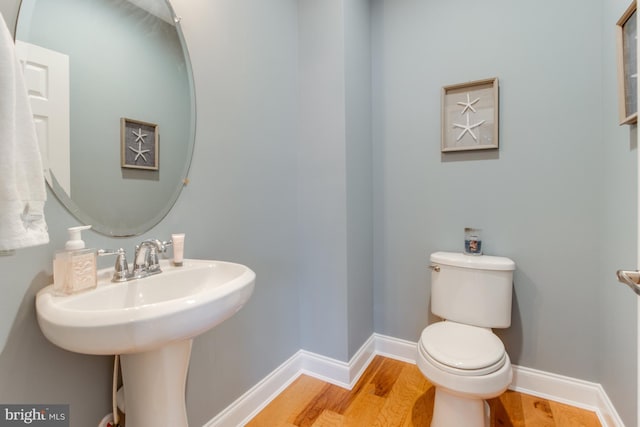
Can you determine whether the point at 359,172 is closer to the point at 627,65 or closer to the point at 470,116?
the point at 470,116

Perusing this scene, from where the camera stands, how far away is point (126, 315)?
25.0 inches

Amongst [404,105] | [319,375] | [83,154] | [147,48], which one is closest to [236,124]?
[147,48]

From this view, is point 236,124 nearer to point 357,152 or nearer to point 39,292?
point 357,152

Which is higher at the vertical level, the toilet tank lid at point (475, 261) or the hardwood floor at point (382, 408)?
the toilet tank lid at point (475, 261)

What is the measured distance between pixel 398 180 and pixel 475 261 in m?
0.66

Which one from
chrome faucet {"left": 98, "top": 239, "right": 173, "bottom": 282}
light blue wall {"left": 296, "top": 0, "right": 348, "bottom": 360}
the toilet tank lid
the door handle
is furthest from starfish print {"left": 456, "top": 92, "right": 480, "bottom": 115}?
chrome faucet {"left": 98, "top": 239, "right": 173, "bottom": 282}

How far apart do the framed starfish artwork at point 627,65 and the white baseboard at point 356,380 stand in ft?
4.05

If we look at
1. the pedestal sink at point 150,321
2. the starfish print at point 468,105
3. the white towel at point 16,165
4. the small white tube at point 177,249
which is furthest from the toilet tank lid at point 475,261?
the white towel at point 16,165

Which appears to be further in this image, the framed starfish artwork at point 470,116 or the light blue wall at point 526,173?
the framed starfish artwork at point 470,116

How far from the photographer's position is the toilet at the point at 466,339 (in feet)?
3.71

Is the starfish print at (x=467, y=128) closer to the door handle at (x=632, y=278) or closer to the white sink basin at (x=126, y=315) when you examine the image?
the door handle at (x=632, y=278)

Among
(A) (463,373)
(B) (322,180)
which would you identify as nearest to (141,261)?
(B) (322,180)

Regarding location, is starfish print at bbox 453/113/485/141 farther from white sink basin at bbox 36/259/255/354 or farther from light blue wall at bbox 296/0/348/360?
white sink basin at bbox 36/259/255/354

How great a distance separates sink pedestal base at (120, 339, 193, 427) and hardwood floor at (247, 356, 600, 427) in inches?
26.7
